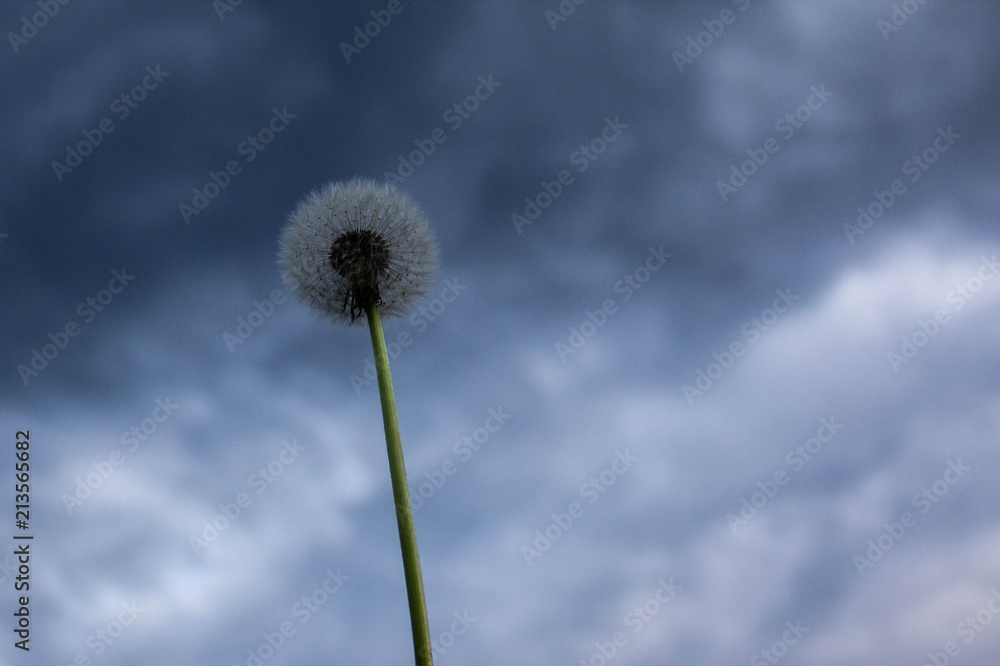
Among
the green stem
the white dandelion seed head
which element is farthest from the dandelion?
the green stem

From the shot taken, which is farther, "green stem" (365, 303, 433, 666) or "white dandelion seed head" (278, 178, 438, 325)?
"white dandelion seed head" (278, 178, 438, 325)

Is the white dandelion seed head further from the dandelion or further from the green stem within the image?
the green stem

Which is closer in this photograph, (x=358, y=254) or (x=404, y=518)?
(x=404, y=518)

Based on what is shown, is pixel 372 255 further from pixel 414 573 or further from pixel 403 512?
pixel 414 573

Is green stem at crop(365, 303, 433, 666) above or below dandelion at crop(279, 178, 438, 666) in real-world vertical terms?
below

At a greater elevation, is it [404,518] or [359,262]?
[359,262]

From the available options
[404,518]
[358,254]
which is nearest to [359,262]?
[358,254]

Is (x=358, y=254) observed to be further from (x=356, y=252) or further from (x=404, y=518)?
(x=404, y=518)

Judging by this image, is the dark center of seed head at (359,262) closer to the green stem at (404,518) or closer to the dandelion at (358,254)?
the dandelion at (358,254)
